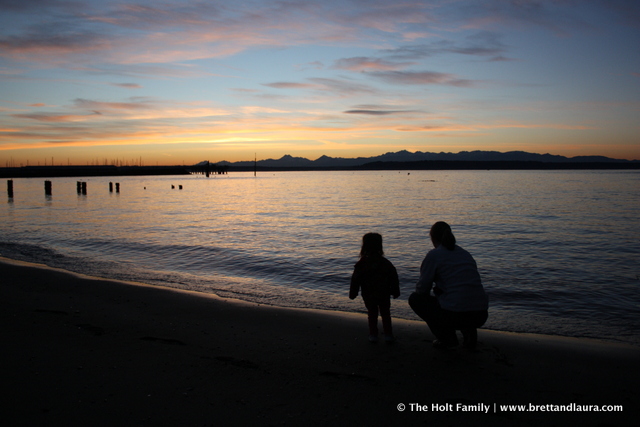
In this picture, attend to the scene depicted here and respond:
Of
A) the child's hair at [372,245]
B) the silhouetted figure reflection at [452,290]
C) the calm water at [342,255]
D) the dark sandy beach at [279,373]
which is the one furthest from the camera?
the calm water at [342,255]

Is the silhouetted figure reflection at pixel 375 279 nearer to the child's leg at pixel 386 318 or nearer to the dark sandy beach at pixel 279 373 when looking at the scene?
the child's leg at pixel 386 318

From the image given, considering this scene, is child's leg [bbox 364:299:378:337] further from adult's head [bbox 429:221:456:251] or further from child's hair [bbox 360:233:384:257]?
adult's head [bbox 429:221:456:251]

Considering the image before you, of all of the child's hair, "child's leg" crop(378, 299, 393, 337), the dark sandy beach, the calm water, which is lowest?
the calm water

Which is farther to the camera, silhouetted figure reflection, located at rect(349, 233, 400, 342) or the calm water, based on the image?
the calm water

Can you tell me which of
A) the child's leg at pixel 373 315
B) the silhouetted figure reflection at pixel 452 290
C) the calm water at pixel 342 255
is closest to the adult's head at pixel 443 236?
the silhouetted figure reflection at pixel 452 290

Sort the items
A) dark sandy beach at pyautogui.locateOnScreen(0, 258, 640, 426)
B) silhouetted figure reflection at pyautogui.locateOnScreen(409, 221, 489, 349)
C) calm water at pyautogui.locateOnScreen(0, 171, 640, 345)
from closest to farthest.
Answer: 1. dark sandy beach at pyautogui.locateOnScreen(0, 258, 640, 426)
2. silhouetted figure reflection at pyautogui.locateOnScreen(409, 221, 489, 349)
3. calm water at pyautogui.locateOnScreen(0, 171, 640, 345)

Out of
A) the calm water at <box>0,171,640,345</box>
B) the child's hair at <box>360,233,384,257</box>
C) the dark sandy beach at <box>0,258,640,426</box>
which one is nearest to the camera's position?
the dark sandy beach at <box>0,258,640,426</box>

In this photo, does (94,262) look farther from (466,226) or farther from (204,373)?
(466,226)

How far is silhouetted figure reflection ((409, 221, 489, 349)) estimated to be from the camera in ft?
18.0

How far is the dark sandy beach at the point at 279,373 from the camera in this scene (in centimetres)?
409

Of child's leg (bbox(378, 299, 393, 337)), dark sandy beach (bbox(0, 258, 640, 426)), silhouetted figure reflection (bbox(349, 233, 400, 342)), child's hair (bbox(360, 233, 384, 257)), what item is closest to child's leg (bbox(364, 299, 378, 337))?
silhouetted figure reflection (bbox(349, 233, 400, 342))

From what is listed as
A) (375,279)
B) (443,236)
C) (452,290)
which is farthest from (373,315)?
(443,236)

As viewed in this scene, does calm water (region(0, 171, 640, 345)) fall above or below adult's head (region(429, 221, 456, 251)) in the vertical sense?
below

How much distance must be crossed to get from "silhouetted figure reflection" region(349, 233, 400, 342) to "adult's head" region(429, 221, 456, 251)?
0.77m
